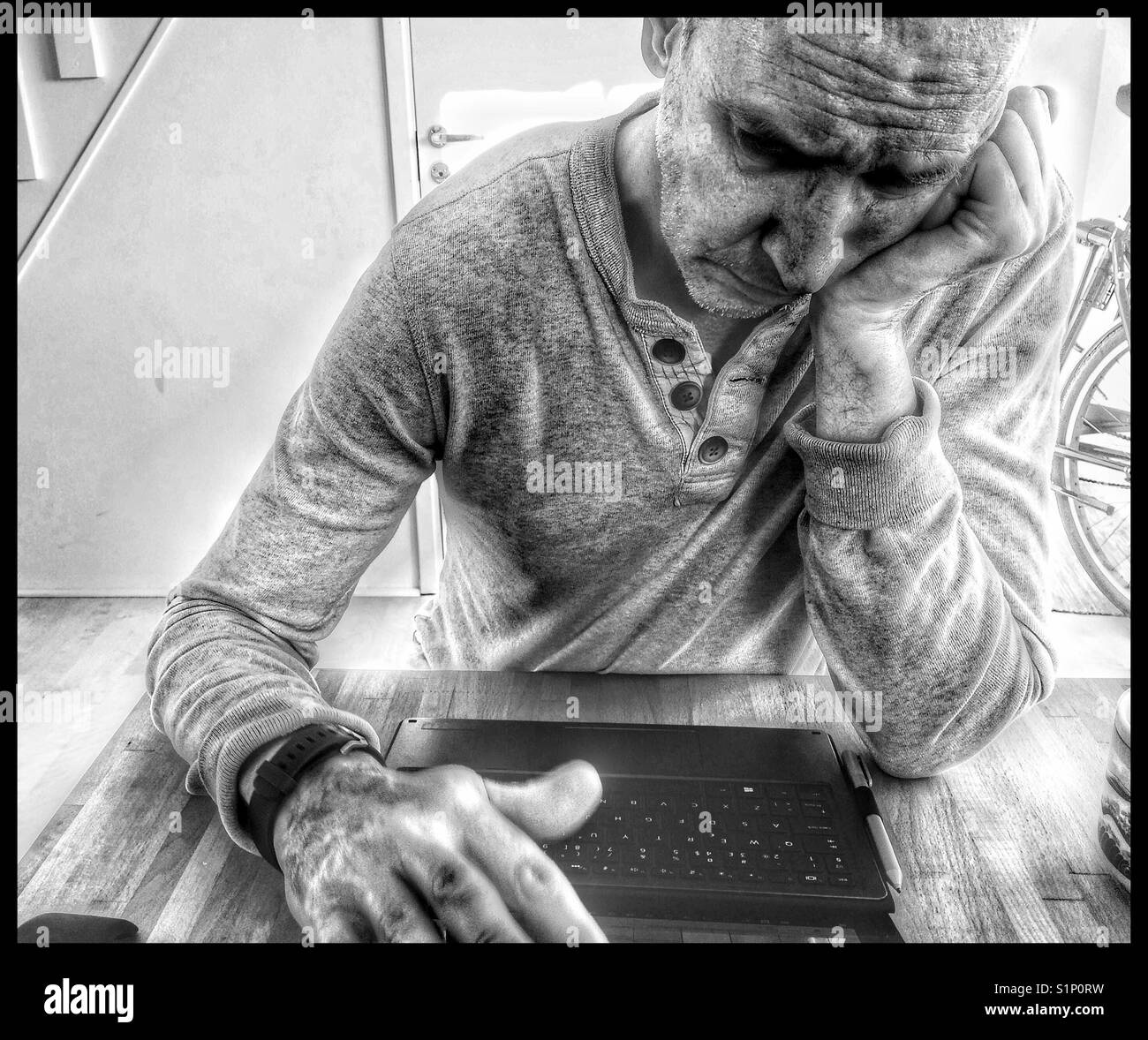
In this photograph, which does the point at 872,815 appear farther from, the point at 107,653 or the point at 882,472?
the point at 107,653

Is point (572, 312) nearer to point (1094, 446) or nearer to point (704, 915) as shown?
point (704, 915)

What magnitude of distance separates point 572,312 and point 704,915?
50 cm

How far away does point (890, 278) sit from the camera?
2.59 feet

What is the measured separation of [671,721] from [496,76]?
1.75m

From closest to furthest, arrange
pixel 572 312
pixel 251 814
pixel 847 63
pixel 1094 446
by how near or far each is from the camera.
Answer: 1. pixel 847 63
2. pixel 251 814
3. pixel 572 312
4. pixel 1094 446

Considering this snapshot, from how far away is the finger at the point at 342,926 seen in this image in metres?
0.65

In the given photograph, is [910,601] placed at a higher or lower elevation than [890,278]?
lower

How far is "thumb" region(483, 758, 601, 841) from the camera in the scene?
0.72 m

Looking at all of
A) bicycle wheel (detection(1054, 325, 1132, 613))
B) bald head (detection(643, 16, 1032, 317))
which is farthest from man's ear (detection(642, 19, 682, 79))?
bicycle wheel (detection(1054, 325, 1132, 613))

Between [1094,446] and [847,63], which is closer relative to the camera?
[847,63]

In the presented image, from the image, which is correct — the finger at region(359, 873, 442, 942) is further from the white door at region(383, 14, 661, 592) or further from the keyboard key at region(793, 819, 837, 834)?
the white door at region(383, 14, 661, 592)

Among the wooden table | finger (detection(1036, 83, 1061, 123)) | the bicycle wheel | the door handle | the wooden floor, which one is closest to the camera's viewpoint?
the wooden table

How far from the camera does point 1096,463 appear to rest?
7.83 ft
